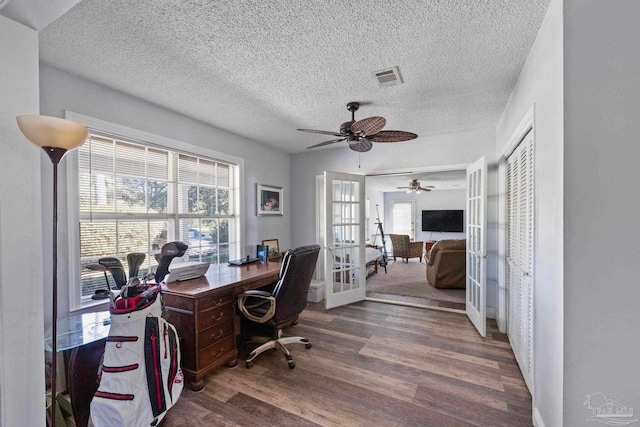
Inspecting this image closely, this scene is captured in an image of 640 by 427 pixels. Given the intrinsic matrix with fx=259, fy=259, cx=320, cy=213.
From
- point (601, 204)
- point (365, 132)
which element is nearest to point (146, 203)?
point (365, 132)

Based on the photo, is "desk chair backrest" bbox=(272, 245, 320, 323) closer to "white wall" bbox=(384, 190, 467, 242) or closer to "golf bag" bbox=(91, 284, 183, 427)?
"golf bag" bbox=(91, 284, 183, 427)

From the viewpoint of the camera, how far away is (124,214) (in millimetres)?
2424

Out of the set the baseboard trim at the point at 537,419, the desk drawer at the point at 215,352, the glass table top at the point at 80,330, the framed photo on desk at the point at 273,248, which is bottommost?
the baseboard trim at the point at 537,419

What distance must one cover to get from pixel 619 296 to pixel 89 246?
3.42 meters

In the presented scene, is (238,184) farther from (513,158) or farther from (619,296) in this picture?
(619,296)

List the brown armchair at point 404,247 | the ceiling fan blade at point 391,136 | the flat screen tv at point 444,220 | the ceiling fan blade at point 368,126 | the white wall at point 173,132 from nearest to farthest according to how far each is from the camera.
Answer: the white wall at point 173,132
the ceiling fan blade at point 368,126
the ceiling fan blade at point 391,136
the brown armchair at point 404,247
the flat screen tv at point 444,220

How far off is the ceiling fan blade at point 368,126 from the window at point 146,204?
1950mm

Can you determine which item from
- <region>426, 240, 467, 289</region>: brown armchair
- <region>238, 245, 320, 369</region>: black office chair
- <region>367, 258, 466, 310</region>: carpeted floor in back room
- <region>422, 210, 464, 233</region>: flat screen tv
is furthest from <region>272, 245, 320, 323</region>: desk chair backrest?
<region>422, 210, 464, 233</region>: flat screen tv

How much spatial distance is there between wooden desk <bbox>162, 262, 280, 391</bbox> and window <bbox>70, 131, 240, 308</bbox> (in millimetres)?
548

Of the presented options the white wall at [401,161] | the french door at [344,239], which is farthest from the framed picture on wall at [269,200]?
the french door at [344,239]

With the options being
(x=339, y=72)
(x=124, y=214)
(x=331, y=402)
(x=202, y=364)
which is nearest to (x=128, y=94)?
(x=124, y=214)

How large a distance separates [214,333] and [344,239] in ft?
7.40

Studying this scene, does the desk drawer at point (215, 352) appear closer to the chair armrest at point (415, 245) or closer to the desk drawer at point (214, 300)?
the desk drawer at point (214, 300)

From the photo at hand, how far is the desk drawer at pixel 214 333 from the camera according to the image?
2023 mm
